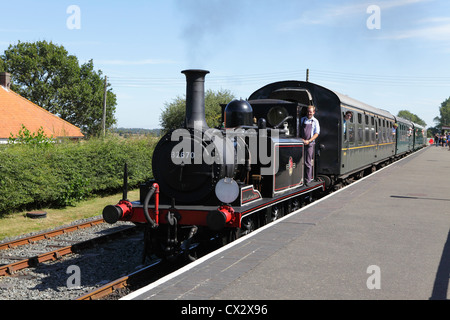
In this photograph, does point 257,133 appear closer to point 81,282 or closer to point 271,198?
point 271,198

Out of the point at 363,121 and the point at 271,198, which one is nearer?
the point at 271,198

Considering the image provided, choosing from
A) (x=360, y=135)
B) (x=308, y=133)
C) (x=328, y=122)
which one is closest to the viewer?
(x=308, y=133)

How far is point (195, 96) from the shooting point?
6.67m

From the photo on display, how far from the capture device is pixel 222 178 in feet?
21.3

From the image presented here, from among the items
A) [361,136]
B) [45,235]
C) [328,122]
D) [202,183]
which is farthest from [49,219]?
[361,136]

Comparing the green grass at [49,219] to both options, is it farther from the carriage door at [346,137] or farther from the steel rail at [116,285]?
the carriage door at [346,137]

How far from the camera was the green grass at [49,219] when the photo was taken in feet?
31.4

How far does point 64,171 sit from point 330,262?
904 centimetres

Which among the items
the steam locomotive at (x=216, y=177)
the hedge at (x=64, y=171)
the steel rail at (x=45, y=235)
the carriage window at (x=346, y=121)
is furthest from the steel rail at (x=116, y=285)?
the carriage window at (x=346, y=121)

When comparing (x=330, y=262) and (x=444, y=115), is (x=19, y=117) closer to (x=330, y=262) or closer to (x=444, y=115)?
(x=330, y=262)

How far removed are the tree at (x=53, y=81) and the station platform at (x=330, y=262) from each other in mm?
42959
